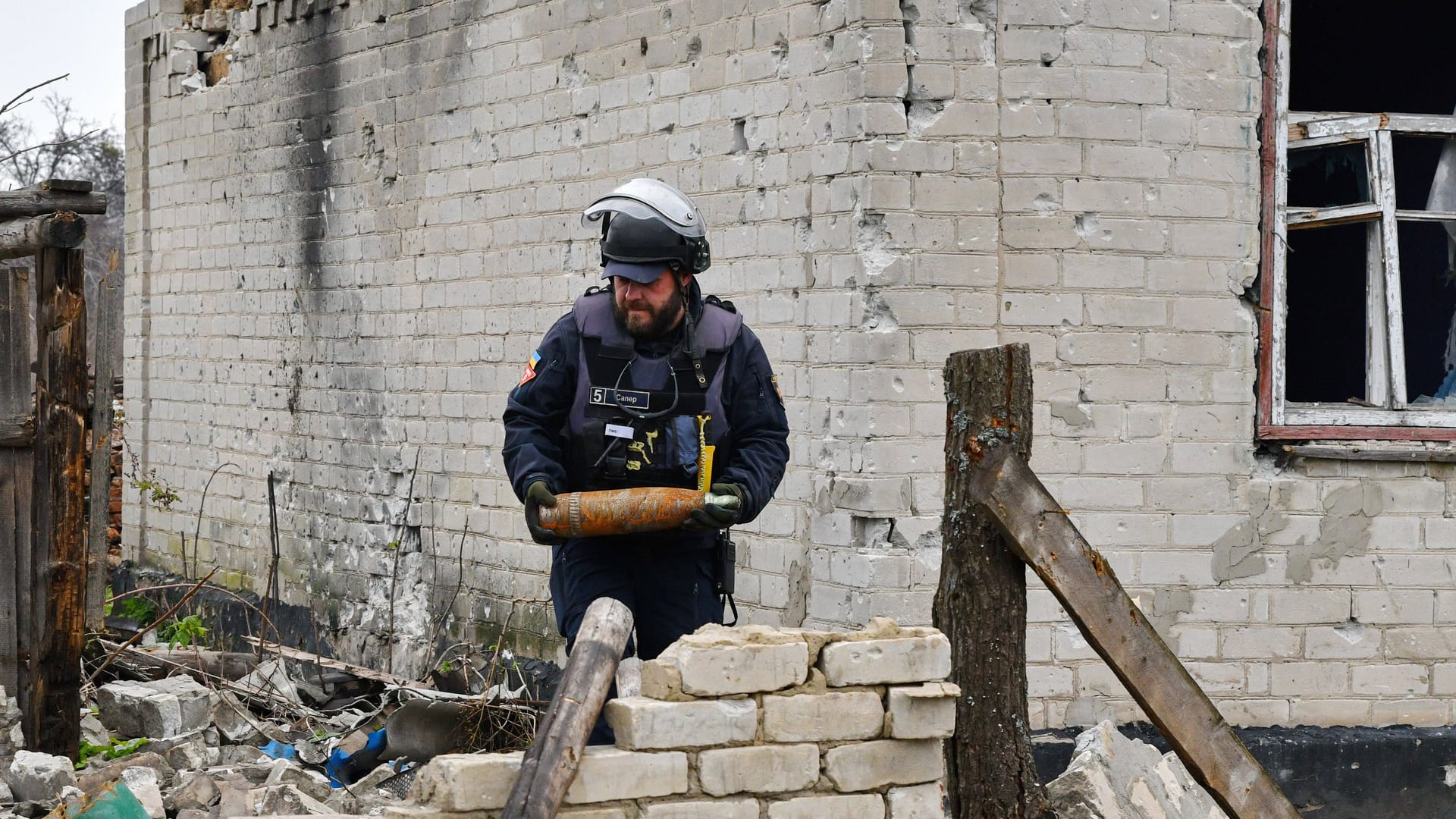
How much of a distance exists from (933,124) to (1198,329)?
4.22 ft

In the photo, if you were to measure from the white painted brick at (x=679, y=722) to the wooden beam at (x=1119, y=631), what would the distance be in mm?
847

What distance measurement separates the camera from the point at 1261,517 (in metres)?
5.81

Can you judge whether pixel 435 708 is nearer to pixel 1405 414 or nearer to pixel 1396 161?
pixel 1405 414

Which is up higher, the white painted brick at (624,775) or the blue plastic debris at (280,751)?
the white painted brick at (624,775)

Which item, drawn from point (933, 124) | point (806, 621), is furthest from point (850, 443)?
point (933, 124)

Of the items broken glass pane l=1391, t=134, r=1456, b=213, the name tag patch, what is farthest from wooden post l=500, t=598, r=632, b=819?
broken glass pane l=1391, t=134, r=1456, b=213

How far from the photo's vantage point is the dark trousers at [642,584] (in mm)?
4230

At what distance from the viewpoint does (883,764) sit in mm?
3689

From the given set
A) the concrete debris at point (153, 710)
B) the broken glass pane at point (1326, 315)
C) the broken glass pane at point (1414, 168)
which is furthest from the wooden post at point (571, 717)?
the broken glass pane at point (1326, 315)

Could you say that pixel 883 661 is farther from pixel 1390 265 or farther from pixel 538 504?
pixel 1390 265

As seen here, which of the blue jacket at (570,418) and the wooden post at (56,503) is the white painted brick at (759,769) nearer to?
the blue jacket at (570,418)

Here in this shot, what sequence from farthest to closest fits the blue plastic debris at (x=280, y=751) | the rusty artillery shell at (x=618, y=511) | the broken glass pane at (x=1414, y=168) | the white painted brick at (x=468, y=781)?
the broken glass pane at (x=1414, y=168)
the blue plastic debris at (x=280, y=751)
the rusty artillery shell at (x=618, y=511)
the white painted brick at (x=468, y=781)

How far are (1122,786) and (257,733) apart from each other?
3613 mm

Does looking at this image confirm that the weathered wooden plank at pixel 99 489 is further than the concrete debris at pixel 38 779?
Yes
